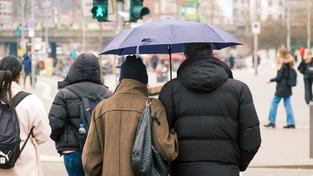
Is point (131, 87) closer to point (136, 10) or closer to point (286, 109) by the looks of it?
point (286, 109)

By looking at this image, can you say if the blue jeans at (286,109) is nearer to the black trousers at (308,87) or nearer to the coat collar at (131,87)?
the black trousers at (308,87)

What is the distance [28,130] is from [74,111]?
71 centimetres

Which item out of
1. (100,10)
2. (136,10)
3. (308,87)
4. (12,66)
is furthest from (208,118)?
(308,87)

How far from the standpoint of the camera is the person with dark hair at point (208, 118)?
18.0ft

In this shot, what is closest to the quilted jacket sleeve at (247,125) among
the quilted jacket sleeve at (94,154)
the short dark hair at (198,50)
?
the short dark hair at (198,50)

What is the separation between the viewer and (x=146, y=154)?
209 inches

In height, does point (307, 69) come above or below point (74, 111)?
below

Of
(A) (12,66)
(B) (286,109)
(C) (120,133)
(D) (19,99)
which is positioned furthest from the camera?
(B) (286,109)

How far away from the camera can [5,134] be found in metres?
6.75

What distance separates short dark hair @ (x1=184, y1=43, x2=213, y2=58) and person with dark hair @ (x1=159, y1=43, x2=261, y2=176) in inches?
5.3

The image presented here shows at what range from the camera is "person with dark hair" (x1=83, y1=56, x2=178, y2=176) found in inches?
212

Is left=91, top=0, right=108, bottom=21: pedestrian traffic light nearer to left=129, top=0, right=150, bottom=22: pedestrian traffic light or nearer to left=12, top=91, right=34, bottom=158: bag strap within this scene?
left=129, top=0, right=150, bottom=22: pedestrian traffic light

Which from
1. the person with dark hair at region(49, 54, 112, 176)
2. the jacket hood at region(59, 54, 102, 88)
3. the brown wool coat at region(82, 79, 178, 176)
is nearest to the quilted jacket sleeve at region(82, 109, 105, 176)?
the brown wool coat at region(82, 79, 178, 176)

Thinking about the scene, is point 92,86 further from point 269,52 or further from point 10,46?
point 269,52
